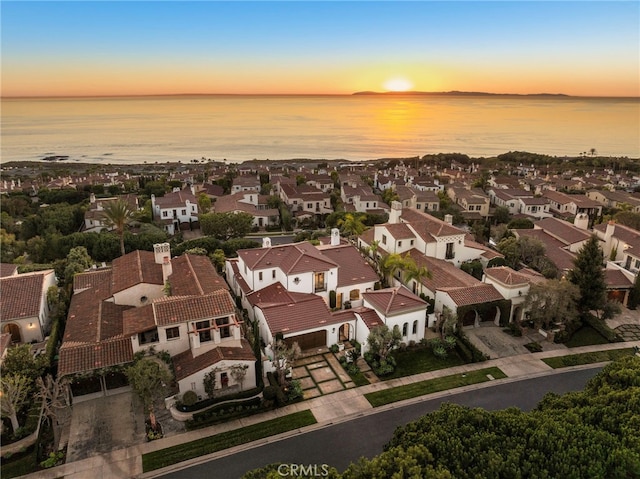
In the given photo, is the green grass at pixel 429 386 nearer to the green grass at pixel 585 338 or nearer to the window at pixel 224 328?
the green grass at pixel 585 338

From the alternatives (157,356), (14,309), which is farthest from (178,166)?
(157,356)

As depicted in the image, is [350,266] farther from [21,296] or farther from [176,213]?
[176,213]

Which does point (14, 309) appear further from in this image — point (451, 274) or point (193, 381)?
point (451, 274)

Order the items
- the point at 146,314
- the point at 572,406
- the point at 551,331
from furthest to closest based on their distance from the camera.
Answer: the point at 551,331 < the point at 146,314 < the point at 572,406

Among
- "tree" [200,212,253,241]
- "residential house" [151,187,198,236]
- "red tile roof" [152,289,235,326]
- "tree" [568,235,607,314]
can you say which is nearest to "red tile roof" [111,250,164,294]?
"red tile roof" [152,289,235,326]

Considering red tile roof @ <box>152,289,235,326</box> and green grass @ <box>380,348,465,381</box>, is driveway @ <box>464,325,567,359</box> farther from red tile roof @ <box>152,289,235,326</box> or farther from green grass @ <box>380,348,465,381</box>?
red tile roof @ <box>152,289,235,326</box>
